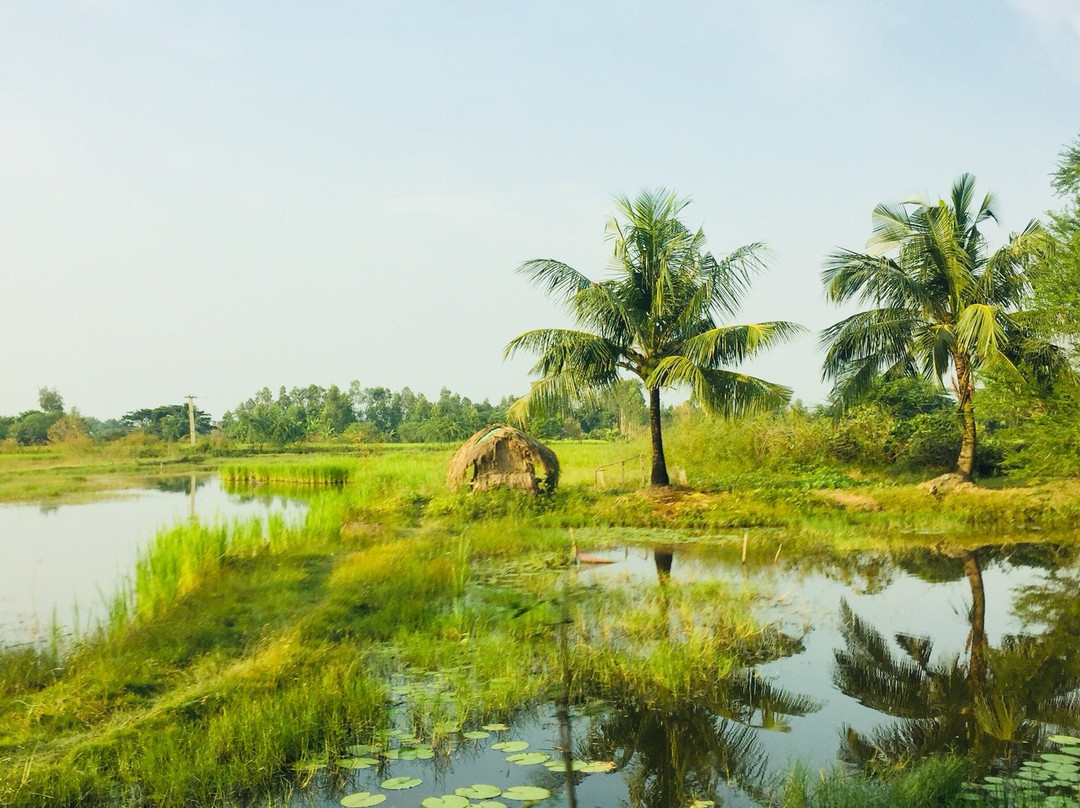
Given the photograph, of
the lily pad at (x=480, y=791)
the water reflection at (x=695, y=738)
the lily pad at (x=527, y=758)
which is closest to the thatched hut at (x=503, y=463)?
the water reflection at (x=695, y=738)

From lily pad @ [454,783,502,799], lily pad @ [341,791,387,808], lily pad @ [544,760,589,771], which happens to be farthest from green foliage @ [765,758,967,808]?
lily pad @ [341,791,387,808]

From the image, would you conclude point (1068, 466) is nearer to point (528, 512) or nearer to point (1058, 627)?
point (1058, 627)

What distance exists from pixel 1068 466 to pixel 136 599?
43.7 ft

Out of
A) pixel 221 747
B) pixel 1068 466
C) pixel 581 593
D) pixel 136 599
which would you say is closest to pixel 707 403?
pixel 1068 466

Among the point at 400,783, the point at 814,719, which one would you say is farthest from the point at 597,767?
the point at 814,719

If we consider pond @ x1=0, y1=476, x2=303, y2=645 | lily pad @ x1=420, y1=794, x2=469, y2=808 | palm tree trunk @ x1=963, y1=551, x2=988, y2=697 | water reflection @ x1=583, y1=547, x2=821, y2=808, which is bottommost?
palm tree trunk @ x1=963, y1=551, x2=988, y2=697

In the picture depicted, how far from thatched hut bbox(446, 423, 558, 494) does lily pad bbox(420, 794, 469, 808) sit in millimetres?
10200

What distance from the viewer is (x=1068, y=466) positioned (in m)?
13.0

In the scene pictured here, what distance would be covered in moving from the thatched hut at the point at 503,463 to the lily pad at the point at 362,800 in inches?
399

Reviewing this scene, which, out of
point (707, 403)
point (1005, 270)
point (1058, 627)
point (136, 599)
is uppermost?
point (1005, 270)

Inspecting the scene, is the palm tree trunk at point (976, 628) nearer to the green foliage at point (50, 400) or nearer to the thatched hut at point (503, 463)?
the thatched hut at point (503, 463)

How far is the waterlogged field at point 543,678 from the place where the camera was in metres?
3.92

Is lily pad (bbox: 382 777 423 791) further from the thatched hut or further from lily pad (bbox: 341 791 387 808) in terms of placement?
the thatched hut

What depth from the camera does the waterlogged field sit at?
392 cm
